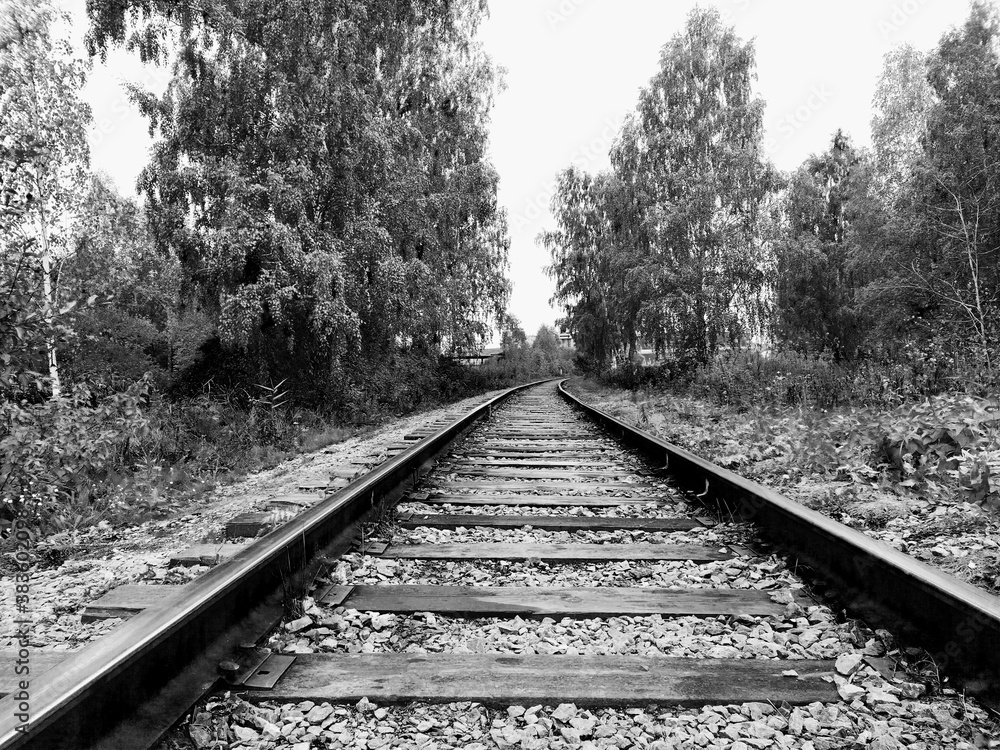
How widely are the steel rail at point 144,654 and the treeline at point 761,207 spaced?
12946 mm

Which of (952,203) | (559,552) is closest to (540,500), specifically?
(559,552)

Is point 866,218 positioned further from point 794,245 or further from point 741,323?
point 741,323

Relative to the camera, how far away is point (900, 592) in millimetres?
1824

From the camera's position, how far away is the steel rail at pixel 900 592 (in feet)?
4.83

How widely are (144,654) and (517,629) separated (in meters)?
1.12

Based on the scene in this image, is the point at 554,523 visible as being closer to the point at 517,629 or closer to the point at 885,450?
the point at 517,629

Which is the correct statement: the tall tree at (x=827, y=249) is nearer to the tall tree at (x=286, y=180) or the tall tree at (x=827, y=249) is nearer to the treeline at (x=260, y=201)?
Answer: the treeline at (x=260, y=201)

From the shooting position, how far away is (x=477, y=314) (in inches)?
782

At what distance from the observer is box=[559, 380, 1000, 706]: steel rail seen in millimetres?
1473

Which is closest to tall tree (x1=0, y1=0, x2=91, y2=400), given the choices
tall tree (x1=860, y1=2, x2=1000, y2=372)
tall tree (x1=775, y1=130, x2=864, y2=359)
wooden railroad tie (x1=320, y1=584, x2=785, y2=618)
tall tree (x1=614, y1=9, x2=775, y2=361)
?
wooden railroad tie (x1=320, y1=584, x2=785, y2=618)

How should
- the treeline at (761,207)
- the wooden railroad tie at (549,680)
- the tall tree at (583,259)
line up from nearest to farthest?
the wooden railroad tie at (549,680), the treeline at (761,207), the tall tree at (583,259)

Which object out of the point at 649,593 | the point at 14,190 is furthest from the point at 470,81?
the point at 649,593

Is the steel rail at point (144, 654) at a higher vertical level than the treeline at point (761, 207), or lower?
lower

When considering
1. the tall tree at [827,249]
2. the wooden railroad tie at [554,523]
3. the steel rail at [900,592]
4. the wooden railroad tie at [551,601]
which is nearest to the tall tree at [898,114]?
the tall tree at [827,249]
